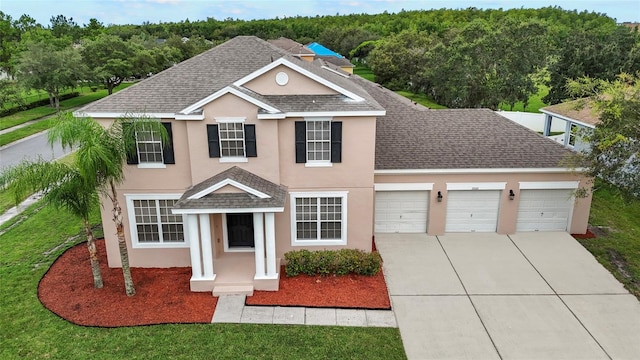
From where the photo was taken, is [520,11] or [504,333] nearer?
[504,333]

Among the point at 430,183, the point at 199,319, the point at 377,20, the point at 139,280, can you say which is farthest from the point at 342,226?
the point at 377,20

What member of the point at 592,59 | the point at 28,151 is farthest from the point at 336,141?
the point at 592,59

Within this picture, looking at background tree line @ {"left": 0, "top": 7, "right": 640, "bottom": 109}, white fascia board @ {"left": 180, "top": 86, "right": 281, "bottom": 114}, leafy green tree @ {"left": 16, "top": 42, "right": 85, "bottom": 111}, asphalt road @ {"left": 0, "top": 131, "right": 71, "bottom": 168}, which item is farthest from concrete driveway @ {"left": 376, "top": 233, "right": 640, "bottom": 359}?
leafy green tree @ {"left": 16, "top": 42, "right": 85, "bottom": 111}

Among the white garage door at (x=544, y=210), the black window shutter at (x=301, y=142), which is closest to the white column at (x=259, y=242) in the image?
the black window shutter at (x=301, y=142)

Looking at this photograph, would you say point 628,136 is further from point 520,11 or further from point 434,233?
point 520,11

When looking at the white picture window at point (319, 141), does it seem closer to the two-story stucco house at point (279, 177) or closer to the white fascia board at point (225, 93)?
the two-story stucco house at point (279, 177)
